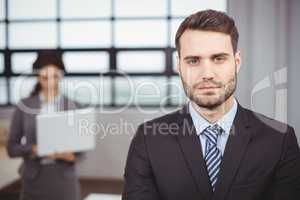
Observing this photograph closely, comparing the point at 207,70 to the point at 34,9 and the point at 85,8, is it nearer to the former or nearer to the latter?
the point at 85,8

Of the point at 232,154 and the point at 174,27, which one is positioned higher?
the point at 174,27

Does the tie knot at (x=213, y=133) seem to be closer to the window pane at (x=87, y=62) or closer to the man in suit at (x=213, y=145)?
the man in suit at (x=213, y=145)

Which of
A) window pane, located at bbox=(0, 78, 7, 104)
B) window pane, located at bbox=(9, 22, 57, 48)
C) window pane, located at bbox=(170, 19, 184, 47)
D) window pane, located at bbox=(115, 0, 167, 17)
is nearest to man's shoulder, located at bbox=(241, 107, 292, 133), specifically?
window pane, located at bbox=(170, 19, 184, 47)

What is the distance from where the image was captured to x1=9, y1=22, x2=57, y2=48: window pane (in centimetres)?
147

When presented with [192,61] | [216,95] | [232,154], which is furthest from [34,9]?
[232,154]

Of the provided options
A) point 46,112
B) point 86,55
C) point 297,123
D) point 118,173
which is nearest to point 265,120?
point 297,123

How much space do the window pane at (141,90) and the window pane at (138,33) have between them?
131mm

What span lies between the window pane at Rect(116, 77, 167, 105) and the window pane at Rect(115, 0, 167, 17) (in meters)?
0.24

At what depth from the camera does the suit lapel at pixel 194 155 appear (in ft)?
4.00

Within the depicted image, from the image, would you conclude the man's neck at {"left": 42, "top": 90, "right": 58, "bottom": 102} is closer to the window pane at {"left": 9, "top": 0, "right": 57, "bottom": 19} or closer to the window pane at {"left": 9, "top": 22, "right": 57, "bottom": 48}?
the window pane at {"left": 9, "top": 22, "right": 57, "bottom": 48}

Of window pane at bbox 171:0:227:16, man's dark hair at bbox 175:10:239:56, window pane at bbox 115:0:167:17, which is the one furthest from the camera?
window pane at bbox 115:0:167:17

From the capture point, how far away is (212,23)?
1174 mm

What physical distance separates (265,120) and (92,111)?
619 millimetres

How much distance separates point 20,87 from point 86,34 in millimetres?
324
